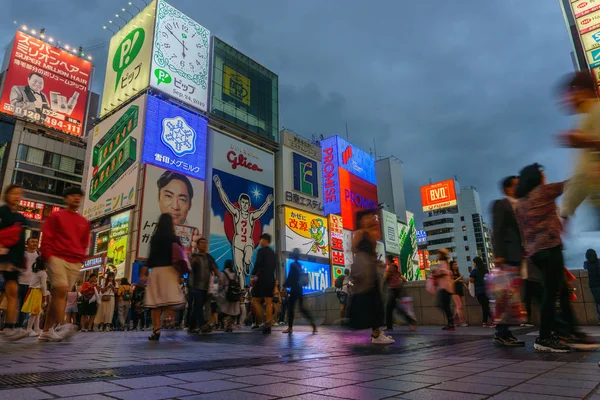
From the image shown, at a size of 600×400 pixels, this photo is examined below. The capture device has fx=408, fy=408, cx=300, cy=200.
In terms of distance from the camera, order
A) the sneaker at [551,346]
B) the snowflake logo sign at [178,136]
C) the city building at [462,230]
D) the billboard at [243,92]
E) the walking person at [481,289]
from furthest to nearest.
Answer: the city building at [462,230], the billboard at [243,92], the snowflake logo sign at [178,136], the walking person at [481,289], the sneaker at [551,346]

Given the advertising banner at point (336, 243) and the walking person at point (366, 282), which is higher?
the advertising banner at point (336, 243)

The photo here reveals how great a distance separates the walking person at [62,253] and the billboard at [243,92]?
28.5 m

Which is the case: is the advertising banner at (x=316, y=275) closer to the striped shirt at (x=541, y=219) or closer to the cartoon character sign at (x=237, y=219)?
the cartoon character sign at (x=237, y=219)

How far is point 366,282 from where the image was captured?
5305 mm

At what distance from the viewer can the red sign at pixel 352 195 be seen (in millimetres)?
42625

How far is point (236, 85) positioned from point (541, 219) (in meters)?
34.2

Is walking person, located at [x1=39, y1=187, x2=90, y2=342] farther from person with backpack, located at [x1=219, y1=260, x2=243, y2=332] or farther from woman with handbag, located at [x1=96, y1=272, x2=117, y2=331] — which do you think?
woman with handbag, located at [x1=96, y1=272, x2=117, y2=331]

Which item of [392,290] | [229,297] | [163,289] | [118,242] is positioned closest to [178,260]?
[163,289]

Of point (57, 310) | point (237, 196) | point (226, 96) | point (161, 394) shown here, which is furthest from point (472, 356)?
point (226, 96)

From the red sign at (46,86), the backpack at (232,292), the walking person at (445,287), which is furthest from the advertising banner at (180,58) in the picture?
the walking person at (445,287)

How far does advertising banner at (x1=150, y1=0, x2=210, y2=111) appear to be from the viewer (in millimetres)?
29531

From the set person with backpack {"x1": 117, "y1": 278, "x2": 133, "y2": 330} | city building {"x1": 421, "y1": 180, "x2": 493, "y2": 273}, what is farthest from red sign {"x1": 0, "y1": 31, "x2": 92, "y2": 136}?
city building {"x1": 421, "y1": 180, "x2": 493, "y2": 273}

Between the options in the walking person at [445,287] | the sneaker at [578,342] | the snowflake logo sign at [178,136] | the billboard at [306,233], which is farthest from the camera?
the billboard at [306,233]

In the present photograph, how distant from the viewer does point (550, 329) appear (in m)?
3.96
